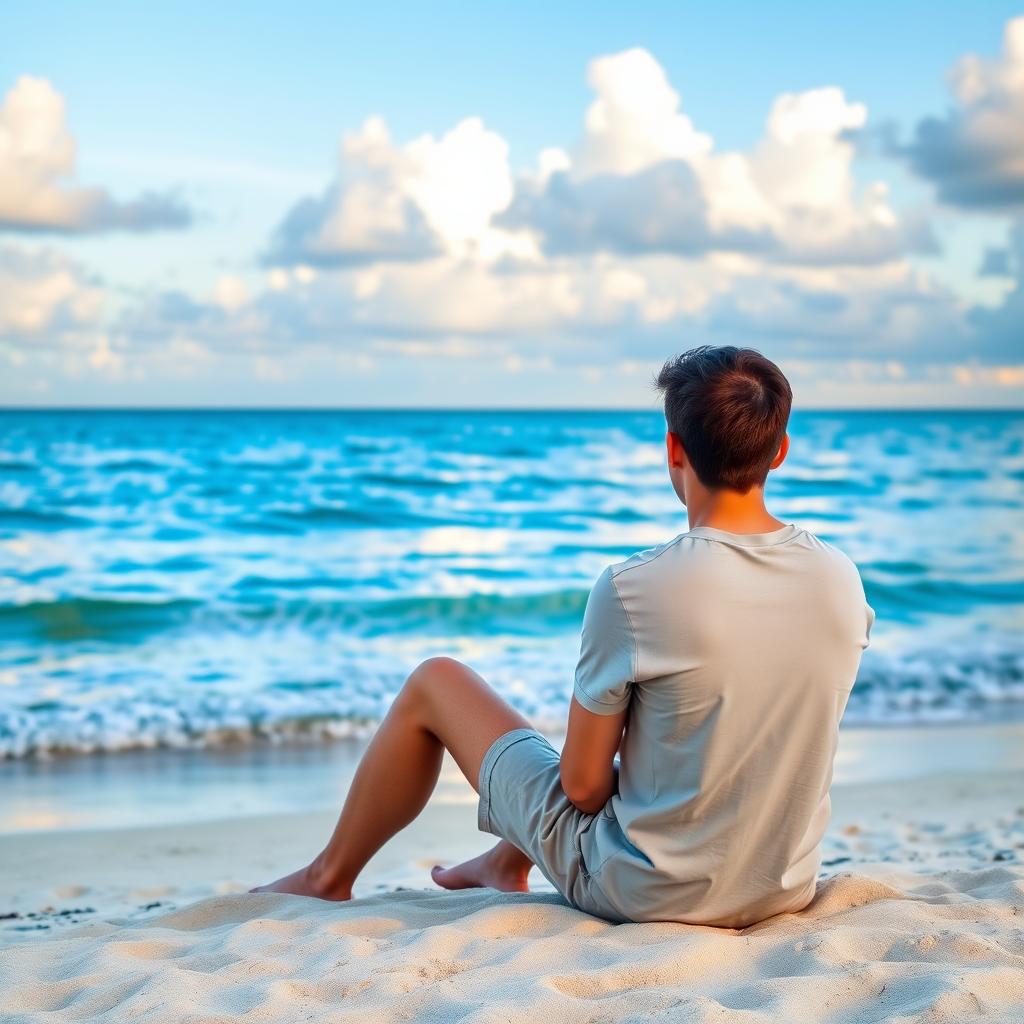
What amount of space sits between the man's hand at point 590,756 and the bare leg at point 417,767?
346mm

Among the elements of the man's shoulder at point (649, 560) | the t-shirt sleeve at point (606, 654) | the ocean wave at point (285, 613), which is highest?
the man's shoulder at point (649, 560)

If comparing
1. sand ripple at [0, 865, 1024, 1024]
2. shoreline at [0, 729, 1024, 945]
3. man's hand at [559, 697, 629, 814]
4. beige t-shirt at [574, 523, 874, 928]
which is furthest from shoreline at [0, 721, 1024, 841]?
beige t-shirt at [574, 523, 874, 928]

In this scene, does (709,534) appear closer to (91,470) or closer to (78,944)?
(78,944)

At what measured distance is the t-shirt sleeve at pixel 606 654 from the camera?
7.16 ft

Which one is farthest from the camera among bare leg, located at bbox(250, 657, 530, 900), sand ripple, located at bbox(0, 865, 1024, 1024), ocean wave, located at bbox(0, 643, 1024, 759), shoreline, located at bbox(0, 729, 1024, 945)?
ocean wave, located at bbox(0, 643, 1024, 759)

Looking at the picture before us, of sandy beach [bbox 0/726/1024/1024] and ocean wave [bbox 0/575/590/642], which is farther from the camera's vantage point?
ocean wave [bbox 0/575/590/642]

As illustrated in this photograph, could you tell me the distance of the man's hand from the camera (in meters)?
2.30

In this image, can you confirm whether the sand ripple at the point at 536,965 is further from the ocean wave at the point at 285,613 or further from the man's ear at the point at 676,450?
the ocean wave at the point at 285,613

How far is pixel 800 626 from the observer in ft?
7.29

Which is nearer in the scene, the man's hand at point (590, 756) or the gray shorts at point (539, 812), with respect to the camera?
the man's hand at point (590, 756)

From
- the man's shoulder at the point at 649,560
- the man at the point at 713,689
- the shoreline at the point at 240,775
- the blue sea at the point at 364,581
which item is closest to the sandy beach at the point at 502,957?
the man at the point at 713,689

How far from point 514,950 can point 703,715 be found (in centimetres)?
70

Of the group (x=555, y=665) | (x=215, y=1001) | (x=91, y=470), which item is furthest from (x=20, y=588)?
(x=91, y=470)

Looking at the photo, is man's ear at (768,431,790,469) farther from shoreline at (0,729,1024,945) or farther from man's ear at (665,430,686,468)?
shoreline at (0,729,1024,945)
